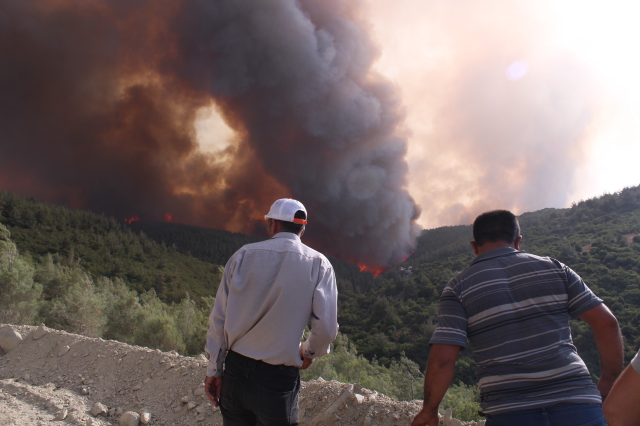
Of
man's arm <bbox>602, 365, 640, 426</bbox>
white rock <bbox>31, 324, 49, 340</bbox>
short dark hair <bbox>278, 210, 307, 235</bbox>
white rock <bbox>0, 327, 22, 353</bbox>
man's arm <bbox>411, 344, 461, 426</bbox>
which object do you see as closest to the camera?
man's arm <bbox>602, 365, 640, 426</bbox>

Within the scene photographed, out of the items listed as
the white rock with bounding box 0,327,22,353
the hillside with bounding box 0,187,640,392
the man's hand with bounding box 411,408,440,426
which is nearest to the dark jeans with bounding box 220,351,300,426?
the man's hand with bounding box 411,408,440,426

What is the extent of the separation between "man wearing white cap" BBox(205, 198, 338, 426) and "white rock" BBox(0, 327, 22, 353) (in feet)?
21.9

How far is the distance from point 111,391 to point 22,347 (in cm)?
277

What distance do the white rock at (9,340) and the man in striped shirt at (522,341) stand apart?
802cm

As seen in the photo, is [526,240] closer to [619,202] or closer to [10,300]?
[619,202]

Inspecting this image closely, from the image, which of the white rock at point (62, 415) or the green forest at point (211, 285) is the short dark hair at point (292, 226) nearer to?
the white rock at point (62, 415)

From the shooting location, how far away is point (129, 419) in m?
4.20

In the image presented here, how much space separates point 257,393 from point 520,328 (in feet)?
5.29

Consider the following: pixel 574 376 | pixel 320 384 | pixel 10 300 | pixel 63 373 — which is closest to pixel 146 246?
pixel 10 300

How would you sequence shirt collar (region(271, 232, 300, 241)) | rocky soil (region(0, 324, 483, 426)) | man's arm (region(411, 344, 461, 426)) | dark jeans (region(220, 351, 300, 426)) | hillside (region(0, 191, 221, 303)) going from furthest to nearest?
hillside (region(0, 191, 221, 303))
rocky soil (region(0, 324, 483, 426))
shirt collar (region(271, 232, 300, 241))
dark jeans (region(220, 351, 300, 426))
man's arm (region(411, 344, 461, 426))

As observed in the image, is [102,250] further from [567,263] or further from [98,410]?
[567,263]

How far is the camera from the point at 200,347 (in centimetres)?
1005

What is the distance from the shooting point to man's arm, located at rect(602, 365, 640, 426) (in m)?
1.10

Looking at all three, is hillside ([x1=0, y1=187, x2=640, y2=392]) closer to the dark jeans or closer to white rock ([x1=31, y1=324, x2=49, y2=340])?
white rock ([x1=31, y1=324, x2=49, y2=340])
